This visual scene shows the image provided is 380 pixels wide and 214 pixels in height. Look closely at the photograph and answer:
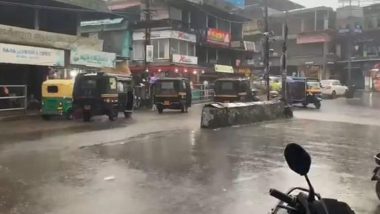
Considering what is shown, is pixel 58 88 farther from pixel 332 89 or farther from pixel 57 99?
pixel 332 89

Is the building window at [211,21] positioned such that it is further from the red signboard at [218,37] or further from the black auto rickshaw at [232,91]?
the black auto rickshaw at [232,91]

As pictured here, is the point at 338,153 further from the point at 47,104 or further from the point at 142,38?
the point at 142,38

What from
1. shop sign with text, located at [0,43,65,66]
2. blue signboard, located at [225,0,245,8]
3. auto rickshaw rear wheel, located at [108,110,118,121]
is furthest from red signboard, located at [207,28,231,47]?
auto rickshaw rear wheel, located at [108,110,118,121]

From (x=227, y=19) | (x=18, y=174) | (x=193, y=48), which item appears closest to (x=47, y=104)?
(x=18, y=174)

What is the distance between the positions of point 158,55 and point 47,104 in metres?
21.4

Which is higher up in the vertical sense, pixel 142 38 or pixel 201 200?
pixel 142 38

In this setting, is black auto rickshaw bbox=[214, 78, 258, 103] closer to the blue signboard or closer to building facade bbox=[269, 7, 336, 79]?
building facade bbox=[269, 7, 336, 79]

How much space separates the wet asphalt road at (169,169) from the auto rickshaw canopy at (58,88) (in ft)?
17.1

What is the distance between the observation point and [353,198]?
774cm

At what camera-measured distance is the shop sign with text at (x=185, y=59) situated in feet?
140

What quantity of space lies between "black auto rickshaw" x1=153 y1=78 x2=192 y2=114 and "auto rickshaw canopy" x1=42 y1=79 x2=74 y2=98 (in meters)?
6.32

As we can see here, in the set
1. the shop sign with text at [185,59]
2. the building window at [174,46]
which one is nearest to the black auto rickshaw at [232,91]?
the shop sign with text at [185,59]

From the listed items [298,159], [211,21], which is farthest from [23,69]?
[298,159]

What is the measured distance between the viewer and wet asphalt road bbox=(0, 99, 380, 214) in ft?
24.1
